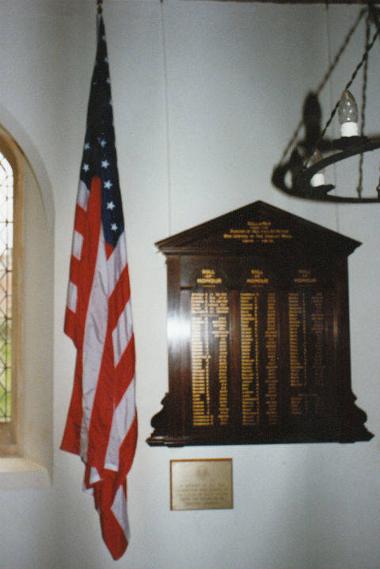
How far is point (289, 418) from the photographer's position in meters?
3.33

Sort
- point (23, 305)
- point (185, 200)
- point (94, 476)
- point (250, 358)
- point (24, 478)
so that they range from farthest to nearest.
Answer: point (23, 305), point (185, 200), point (250, 358), point (24, 478), point (94, 476)

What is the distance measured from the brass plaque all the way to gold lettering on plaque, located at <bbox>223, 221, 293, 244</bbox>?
4.60 feet

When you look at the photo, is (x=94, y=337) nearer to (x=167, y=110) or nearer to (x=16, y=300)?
(x=16, y=300)

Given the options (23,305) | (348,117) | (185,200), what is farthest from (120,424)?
(348,117)

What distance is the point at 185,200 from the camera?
3.45 meters

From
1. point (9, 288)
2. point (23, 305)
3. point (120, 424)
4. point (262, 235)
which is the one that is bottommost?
point (120, 424)

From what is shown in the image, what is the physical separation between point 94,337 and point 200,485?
1.18 meters

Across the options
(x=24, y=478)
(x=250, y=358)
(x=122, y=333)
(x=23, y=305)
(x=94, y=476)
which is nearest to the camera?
(x=94, y=476)

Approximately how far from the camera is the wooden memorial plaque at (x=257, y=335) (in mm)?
3305

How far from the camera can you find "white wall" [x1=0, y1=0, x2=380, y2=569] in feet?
10.6

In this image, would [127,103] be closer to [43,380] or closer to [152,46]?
[152,46]

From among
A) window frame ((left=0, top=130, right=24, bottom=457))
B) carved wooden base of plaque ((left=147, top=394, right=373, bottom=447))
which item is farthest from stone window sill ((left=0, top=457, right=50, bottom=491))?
carved wooden base of plaque ((left=147, top=394, right=373, bottom=447))

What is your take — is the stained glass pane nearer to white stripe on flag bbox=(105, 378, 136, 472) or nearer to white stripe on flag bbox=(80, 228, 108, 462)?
white stripe on flag bbox=(80, 228, 108, 462)

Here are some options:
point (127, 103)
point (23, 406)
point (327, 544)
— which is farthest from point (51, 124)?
point (327, 544)
